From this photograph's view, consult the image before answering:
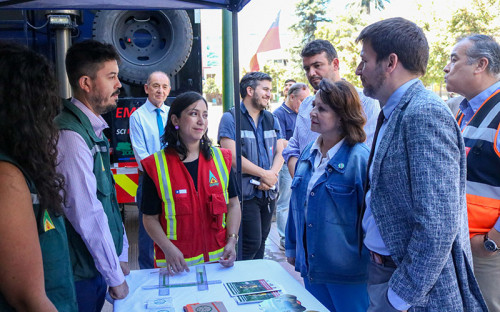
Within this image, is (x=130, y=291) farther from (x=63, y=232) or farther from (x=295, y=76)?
(x=295, y=76)

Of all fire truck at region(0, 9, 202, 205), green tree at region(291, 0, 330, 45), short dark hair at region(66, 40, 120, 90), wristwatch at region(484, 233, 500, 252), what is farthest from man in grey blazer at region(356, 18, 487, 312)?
green tree at region(291, 0, 330, 45)

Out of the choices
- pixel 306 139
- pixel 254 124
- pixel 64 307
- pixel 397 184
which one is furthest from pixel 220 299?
pixel 254 124

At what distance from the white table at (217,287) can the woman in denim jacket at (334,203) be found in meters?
0.26

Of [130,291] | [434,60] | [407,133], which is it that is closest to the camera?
[407,133]

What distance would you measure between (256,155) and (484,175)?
183 centimetres

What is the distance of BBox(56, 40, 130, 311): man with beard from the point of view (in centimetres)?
176

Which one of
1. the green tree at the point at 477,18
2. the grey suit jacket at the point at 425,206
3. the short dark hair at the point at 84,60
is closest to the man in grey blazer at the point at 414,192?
the grey suit jacket at the point at 425,206

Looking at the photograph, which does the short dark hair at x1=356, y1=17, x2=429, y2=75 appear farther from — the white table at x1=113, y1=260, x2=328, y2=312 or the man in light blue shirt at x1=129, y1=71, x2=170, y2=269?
the man in light blue shirt at x1=129, y1=71, x2=170, y2=269

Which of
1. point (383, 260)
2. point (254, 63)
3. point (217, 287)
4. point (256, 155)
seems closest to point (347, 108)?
point (383, 260)

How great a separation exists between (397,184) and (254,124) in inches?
87.4

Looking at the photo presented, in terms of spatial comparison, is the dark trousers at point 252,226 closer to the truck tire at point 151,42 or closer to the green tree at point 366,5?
the truck tire at point 151,42

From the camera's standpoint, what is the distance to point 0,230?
1117 mm

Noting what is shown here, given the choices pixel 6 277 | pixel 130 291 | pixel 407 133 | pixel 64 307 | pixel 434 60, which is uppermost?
pixel 434 60

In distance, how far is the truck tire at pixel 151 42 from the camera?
182 inches
